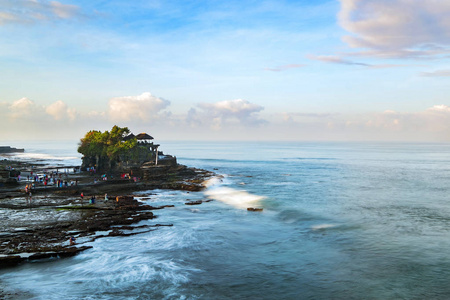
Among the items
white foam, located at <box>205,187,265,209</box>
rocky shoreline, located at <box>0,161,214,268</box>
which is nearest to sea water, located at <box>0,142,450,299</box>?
rocky shoreline, located at <box>0,161,214,268</box>

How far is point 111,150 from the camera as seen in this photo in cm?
7050

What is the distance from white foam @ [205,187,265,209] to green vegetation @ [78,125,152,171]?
86.4 feet

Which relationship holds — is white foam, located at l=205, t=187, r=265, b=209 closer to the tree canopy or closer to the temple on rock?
the temple on rock

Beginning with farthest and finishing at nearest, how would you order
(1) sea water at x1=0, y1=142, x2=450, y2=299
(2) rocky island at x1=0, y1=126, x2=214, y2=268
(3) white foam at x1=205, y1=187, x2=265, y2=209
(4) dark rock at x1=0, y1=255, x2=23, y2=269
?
(3) white foam at x1=205, y1=187, x2=265, y2=209, (2) rocky island at x1=0, y1=126, x2=214, y2=268, (4) dark rock at x1=0, y1=255, x2=23, y2=269, (1) sea water at x1=0, y1=142, x2=450, y2=299

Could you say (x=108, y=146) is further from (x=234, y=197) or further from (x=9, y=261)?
(x=9, y=261)

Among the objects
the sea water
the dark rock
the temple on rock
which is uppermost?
the temple on rock

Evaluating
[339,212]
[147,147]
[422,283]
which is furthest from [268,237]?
[147,147]

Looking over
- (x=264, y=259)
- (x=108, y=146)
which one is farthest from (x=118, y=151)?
(x=264, y=259)

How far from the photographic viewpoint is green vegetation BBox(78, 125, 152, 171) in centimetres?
7044

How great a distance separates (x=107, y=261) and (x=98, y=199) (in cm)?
2179

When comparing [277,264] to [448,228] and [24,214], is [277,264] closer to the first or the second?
[448,228]

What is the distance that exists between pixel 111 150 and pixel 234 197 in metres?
36.0

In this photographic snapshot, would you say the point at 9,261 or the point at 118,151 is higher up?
the point at 118,151

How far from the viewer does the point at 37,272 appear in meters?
19.2
